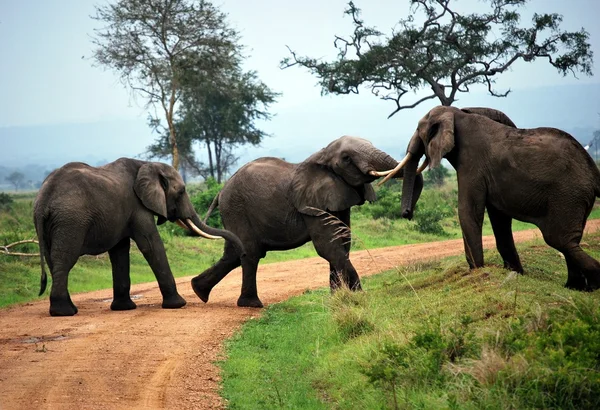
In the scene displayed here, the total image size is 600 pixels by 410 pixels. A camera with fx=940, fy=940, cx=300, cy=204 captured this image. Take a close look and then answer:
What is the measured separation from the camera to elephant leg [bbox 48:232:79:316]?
1288cm

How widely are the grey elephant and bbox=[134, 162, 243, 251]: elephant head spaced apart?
3.35 meters

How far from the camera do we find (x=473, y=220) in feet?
38.4

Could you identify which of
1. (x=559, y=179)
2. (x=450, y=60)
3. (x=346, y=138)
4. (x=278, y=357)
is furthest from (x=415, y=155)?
(x=450, y=60)

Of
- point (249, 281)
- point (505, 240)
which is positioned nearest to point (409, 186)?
point (505, 240)

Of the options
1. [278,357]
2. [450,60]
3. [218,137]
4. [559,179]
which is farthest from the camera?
[218,137]

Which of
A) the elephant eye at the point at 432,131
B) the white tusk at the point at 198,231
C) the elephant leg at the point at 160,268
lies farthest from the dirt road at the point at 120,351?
the elephant eye at the point at 432,131

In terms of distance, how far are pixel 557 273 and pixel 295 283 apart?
5487 mm

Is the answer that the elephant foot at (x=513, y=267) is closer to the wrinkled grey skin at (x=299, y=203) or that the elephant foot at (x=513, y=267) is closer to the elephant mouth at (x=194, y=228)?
the wrinkled grey skin at (x=299, y=203)

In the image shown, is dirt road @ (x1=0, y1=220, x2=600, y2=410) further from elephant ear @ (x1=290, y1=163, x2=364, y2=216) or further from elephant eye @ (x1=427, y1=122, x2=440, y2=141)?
elephant eye @ (x1=427, y1=122, x2=440, y2=141)

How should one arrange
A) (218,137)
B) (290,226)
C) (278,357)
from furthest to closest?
(218,137) < (290,226) < (278,357)

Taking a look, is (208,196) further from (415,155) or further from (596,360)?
(596,360)

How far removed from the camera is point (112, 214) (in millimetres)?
13375

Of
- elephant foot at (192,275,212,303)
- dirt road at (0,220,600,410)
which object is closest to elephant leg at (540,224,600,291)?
dirt road at (0,220,600,410)

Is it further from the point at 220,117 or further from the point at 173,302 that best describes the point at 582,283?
the point at 220,117
